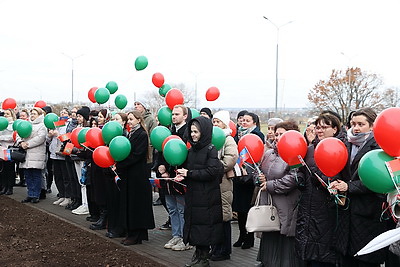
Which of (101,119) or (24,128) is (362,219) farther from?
(24,128)

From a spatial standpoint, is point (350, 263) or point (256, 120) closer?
point (350, 263)

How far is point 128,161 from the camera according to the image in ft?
22.9

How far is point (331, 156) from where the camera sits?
426 centimetres

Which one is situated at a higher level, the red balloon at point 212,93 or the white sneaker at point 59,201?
the red balloon at point 212,93

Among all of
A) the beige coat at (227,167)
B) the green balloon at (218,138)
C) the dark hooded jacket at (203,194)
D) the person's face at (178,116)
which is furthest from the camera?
the person's face at (178,116)

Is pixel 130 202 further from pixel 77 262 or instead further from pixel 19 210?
pixel 19 210

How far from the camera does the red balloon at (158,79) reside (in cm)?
908

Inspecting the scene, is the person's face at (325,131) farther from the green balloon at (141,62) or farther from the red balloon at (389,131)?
the green balloon at (141,62)

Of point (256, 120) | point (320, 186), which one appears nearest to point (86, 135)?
point (256, 120)

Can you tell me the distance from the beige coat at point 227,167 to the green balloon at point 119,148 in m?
1.38

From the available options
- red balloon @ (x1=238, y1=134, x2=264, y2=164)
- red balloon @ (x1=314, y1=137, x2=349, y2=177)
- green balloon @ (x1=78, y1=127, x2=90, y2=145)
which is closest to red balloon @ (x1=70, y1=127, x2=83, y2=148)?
green balloon @ (x1=78, y1=127, x2=90, y2=145)

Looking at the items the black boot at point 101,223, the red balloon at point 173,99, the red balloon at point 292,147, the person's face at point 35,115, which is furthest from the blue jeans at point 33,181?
the red balloon at point 292,147

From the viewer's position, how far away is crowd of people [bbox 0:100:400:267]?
4.46m

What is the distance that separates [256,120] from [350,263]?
122 inches
